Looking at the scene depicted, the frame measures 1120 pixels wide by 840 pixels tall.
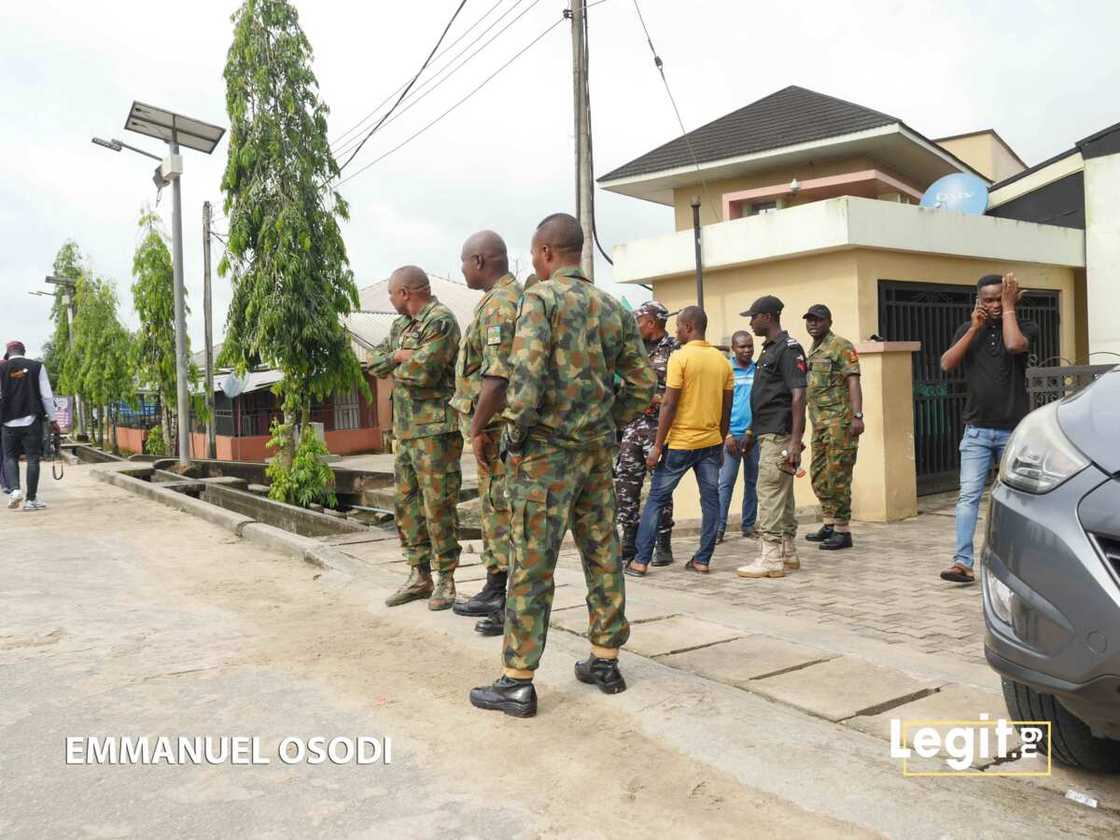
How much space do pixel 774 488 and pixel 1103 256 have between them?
9.05m

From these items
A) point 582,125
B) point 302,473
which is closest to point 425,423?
point 582,125

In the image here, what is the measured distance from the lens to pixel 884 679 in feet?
12.3

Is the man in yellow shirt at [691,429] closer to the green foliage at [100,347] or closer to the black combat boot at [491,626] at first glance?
the black combat boot at [491,626]

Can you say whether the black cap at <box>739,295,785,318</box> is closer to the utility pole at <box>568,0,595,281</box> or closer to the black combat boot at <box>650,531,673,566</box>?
the black combat boot at <box>650,531,673,566</box>

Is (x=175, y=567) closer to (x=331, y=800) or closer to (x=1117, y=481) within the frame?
(x=331, y=800)

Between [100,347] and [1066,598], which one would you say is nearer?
[1066,598]

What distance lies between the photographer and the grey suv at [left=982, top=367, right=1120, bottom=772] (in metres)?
2.30

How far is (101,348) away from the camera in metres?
28.2

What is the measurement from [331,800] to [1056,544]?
7.25 feet

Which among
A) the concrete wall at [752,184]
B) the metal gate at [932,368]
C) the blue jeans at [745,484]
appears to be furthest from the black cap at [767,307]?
the concrete wall at [752,184]

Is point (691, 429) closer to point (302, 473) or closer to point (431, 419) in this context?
point (431, 419)

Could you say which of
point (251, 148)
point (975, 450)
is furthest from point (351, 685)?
point (251, 148)

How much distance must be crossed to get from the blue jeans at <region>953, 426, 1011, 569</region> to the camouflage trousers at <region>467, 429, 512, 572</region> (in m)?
2.73

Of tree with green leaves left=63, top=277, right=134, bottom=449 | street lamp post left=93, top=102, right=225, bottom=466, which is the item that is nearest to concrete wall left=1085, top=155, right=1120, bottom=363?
street lamp post left=93, top=102, right=225, bottom=466
